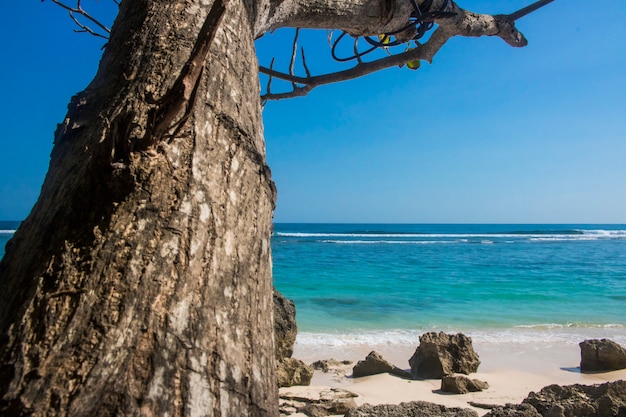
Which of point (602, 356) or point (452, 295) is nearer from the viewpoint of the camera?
point (602, 356)

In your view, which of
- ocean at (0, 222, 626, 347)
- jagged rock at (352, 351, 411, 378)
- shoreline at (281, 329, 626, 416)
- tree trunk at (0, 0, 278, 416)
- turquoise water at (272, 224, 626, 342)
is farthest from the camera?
turquoise water at (272, 224, 626, 342)

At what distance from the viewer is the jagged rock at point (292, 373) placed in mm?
4867

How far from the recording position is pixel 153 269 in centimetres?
74

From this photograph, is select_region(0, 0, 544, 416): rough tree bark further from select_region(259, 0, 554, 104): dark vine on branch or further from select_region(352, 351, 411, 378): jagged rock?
select_region(352, 351, 411, 378): jagged rock

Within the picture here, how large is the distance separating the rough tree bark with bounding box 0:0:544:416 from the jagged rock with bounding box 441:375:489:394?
4768mm

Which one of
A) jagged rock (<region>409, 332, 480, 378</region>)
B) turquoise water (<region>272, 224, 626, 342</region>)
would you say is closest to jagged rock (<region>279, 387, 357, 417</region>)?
jagged rock (<region>409, 332, 480, 378</region>)

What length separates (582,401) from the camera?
2988mm

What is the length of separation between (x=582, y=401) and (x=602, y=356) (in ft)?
12.5

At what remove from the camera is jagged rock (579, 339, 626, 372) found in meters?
6.04

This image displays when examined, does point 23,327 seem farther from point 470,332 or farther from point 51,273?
point 470,332

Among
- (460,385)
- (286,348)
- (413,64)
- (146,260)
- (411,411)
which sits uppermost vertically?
(413,64)

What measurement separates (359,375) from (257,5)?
531cm

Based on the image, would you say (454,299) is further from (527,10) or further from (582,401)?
(527,10)

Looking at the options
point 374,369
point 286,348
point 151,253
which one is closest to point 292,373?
point 286,348
